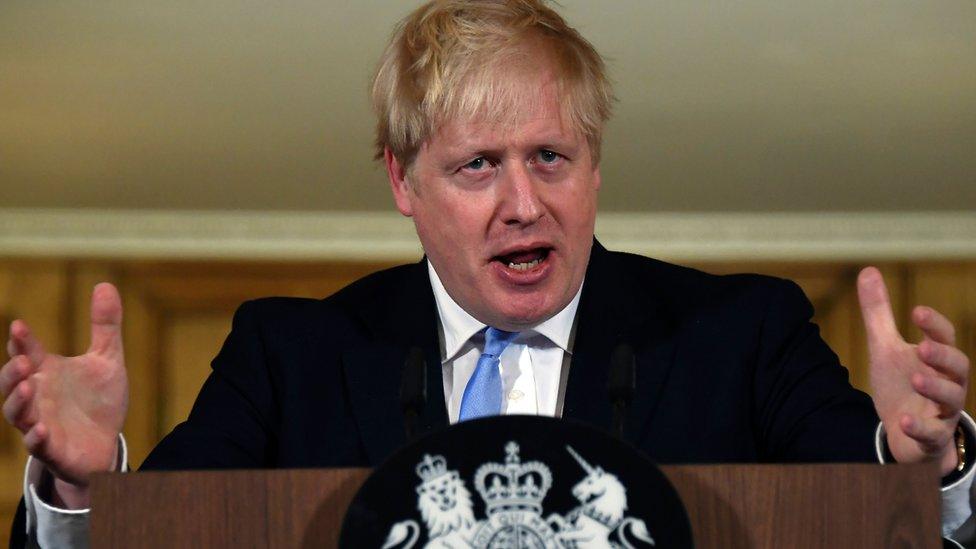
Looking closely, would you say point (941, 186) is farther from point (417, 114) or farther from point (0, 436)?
point (417, 114)

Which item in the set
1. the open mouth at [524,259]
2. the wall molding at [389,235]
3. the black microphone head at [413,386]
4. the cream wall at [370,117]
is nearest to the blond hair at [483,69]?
the open mouth at [524,259]

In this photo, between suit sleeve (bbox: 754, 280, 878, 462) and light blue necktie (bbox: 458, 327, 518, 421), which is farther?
light blue necktie (bbox: 458, 327, 518, 421)

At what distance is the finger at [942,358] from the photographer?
1.06 metres

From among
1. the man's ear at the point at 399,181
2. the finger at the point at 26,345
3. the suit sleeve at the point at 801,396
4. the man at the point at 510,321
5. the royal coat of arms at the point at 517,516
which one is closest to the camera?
the royal coat of arms at the point at 517,516

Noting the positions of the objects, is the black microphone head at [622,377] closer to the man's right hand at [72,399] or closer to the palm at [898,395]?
the palm at [898,395]

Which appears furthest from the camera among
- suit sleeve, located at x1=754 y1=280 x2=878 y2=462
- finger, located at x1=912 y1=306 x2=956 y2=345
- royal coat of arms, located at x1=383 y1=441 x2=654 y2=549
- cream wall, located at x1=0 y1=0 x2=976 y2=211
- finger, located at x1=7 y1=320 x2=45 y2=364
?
cream wall, located at x1=0 y1=0 x2=976 y2=211

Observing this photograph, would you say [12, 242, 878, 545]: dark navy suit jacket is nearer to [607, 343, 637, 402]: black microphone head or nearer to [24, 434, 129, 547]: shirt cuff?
[24, 434, 129, 547]: shirt cuff

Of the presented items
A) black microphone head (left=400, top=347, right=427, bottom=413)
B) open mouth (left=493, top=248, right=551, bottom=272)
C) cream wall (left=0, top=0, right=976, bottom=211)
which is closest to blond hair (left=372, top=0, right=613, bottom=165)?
open mouth (left=493, top=248, right=551, bottom=272)

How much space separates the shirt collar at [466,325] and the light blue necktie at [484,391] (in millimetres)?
41

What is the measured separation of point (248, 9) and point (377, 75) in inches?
97.8

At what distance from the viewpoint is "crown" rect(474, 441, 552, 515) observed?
92cm

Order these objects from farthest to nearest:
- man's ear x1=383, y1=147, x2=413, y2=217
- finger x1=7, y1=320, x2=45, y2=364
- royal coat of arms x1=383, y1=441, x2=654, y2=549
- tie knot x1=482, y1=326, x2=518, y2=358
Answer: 1. man's ear x1=383, y1=147, x2=413, y2=217
2. tie knot x1=482, y1=326, x2=518, y2=358
3. finger x1=7, y1=320, x2=45, y2=364
4. royal coat of arms x1=383, y1=441, x2=654, y2=549

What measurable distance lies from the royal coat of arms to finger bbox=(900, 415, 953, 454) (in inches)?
10.0

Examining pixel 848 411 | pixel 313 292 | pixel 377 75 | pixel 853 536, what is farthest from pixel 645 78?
pixel 853 536
